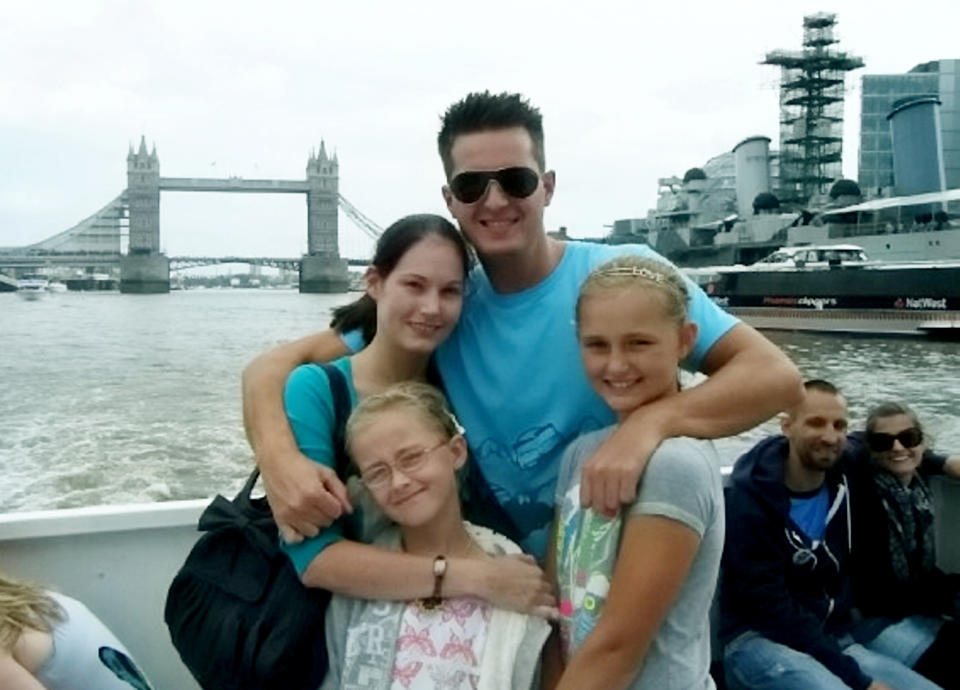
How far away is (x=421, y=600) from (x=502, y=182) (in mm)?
518

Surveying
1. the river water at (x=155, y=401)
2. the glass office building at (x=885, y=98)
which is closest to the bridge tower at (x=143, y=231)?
the river water at (x=155, y=401)

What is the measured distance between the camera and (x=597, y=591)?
1041mm

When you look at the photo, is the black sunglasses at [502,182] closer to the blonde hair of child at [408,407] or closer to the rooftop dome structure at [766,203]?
the blonde hair of child at [408,407]

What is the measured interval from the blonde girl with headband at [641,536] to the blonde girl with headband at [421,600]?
0.07 meters

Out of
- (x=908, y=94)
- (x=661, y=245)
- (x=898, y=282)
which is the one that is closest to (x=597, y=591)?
(x=898, y=282)

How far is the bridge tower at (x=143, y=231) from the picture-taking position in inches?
2056

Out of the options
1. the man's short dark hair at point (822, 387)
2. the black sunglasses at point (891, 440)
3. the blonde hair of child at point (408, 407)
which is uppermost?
the blonde hair of child at point (408, 407)

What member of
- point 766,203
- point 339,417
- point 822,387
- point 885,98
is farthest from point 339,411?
point 885,98

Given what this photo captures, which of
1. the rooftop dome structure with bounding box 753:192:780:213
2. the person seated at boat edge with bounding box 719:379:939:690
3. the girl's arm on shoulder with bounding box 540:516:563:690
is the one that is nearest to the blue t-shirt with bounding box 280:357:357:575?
the girl's arm on shoulder with bounding box 540:516:563:690

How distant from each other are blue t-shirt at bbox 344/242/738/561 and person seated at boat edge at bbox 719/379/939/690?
1.56 feet

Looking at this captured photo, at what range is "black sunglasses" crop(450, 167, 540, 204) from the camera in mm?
1224

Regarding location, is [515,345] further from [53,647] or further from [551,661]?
[53,647]

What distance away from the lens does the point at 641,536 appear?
3.23 feet

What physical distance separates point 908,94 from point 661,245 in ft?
51.0
